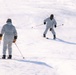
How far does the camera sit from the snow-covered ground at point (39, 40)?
10.0m

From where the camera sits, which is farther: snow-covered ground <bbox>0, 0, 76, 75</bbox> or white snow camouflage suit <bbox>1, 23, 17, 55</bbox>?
white snow camouflage suit <bbox>1, 23, 17, 55</bbox>

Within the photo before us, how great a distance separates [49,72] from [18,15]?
17229 millimetres

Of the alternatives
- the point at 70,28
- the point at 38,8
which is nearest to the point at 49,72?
the point at 70,28

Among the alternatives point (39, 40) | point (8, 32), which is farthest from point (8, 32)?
point (39, 40)

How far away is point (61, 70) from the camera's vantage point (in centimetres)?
1038

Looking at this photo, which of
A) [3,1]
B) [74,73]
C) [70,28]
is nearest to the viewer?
[74,73]

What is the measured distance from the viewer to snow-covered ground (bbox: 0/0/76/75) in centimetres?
1004

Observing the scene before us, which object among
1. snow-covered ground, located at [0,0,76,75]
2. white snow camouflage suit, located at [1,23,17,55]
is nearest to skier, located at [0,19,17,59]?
white snow camouflage suit, located at [1,23,17,55]

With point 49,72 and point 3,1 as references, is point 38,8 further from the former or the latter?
point 49,72

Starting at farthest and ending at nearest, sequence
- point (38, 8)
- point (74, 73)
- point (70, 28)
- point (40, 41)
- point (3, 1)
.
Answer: point (3, 1) → point (38, 8) → point (70, 28) → point (40, 41) → point (74, 73)

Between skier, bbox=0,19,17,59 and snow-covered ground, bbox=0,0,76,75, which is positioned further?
skier, bbox=0,19,17,59

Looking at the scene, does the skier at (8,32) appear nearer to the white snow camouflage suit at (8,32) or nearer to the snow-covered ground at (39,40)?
the white snow camouflage suit at (8,32)

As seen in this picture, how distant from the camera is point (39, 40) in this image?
17.7 m

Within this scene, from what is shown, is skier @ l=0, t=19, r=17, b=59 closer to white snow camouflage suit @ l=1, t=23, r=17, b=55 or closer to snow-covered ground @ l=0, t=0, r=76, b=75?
white snow camouflage suit @ l=1, t=23, r=17, b=55
